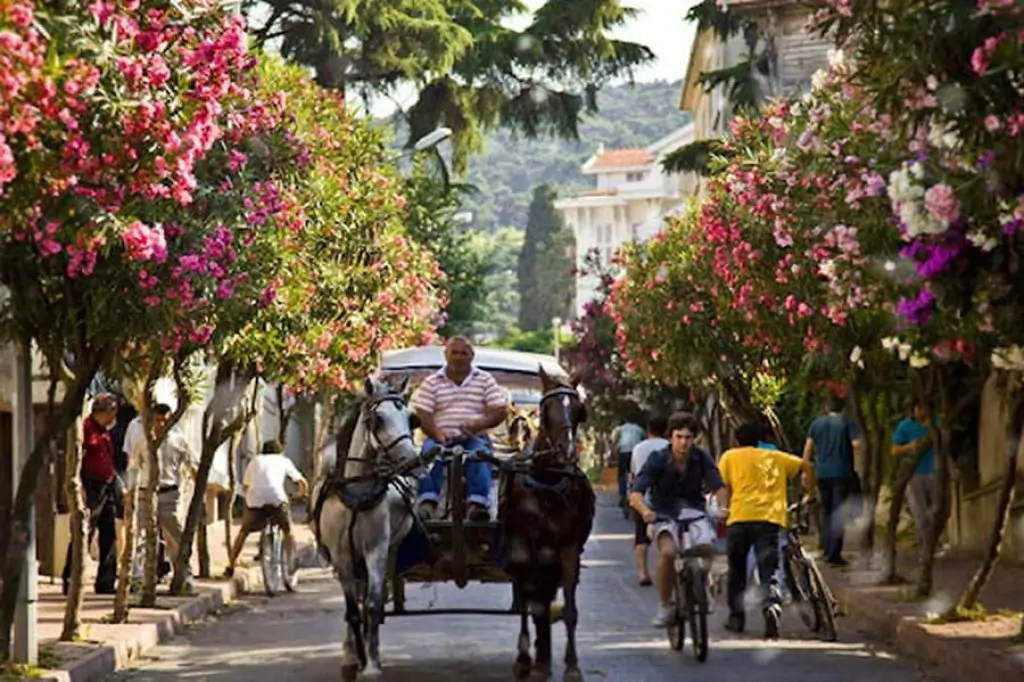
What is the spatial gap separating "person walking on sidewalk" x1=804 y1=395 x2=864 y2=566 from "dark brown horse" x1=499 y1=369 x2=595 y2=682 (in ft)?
36.7

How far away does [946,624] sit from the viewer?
18.3m

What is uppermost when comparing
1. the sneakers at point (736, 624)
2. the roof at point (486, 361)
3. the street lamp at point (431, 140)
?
the street lamp at point (431, 140)

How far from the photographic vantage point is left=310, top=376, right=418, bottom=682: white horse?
15.1m

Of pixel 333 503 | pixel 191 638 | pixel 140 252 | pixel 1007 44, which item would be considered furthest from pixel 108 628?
pixel 1007 44

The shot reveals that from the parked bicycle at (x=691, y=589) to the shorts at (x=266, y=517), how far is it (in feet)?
26.8

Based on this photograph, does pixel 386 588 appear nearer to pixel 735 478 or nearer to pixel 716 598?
pixel 735 478

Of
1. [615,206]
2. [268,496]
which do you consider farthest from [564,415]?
[615,206]

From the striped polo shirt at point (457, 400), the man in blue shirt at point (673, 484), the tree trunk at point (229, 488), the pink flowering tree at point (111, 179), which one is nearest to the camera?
the pink flowering tree at point (111, 179)

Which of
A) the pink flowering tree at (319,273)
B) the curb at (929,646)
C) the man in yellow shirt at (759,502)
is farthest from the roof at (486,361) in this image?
the curb at (929,646)

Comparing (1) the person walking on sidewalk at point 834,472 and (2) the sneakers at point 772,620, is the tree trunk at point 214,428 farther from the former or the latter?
(2) the sneakers at point 772,620

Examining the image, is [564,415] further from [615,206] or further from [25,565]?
[615,206]

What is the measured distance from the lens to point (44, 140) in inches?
476

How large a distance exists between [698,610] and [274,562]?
981 centimetres

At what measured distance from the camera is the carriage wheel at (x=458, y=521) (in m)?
15.4
